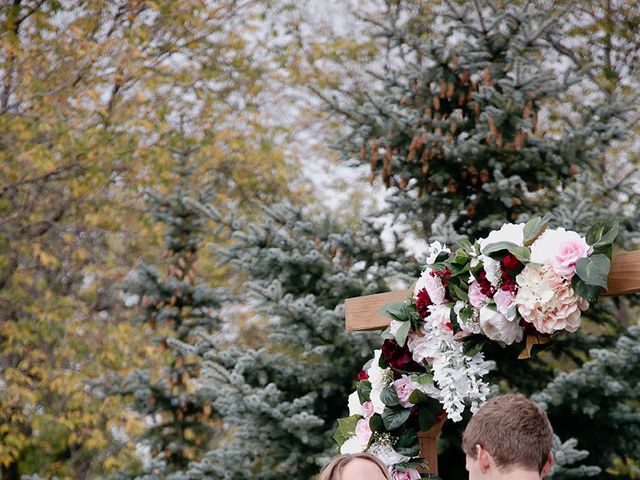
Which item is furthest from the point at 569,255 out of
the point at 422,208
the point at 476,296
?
the point at 422,208

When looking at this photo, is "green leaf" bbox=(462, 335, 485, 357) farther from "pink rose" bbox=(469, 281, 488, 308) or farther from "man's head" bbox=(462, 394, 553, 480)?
"man's head" bbox=(462, 394, 553, 480)

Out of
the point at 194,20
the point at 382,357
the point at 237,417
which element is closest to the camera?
the point at 382,357

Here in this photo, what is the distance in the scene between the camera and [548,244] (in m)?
3.25

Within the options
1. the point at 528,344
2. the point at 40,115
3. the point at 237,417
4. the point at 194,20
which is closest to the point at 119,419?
the point at 40,115

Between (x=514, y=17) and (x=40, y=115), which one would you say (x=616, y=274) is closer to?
(x=514, y=17)

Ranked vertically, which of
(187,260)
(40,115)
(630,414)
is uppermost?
(40,115)

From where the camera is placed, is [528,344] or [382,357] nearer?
[528,344]

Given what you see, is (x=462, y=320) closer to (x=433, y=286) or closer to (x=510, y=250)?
(x=433, y=286)

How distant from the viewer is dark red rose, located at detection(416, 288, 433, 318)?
12.2 feet

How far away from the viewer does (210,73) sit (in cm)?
1050

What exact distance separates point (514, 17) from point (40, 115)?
5.03 m

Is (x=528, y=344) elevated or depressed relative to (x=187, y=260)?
elevated

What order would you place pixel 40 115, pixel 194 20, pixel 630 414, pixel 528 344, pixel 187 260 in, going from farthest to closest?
pixel 194 20 → pixel 40 115 → pixel 187 260 → pixel 630 414 → pixel 528 344

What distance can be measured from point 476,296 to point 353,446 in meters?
0.99
